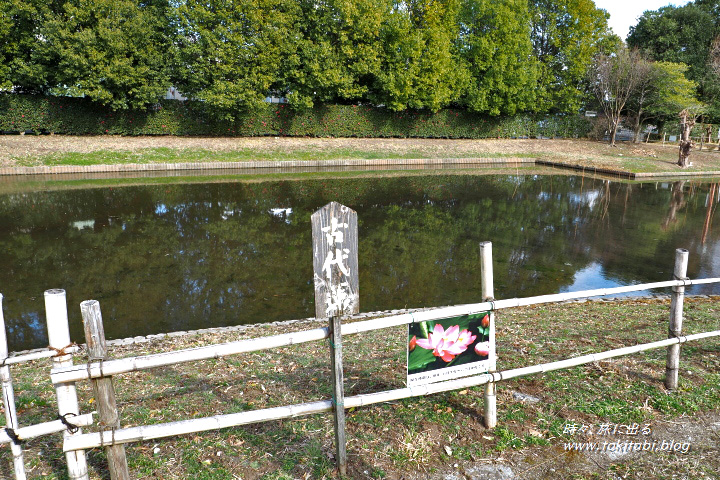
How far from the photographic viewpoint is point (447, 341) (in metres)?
3.56

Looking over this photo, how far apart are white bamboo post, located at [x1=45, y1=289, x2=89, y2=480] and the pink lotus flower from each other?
208cm

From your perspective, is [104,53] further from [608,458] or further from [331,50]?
[608,458]

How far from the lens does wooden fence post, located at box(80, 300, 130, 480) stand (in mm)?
2600

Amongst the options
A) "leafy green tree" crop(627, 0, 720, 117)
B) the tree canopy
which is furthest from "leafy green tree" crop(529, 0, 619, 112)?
"leafy green tree" crop(627, 0, 720, 117)

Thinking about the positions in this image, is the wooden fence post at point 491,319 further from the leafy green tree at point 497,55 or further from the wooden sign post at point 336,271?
the leafy green tree at point 497,55

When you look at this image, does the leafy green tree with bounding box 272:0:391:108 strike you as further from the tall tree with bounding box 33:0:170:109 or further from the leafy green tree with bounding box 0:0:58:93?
the leafy green tree with bounding box 0:0:58:93

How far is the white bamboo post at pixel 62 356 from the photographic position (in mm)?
2561

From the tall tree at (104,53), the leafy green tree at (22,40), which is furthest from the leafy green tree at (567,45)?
the leafy green tree at (22,40)

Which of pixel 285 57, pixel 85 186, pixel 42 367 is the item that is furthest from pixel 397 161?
pixel 42 367

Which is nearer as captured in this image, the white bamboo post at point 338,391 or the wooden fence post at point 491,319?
the white bamboo post at point 338,391

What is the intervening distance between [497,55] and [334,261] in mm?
33682

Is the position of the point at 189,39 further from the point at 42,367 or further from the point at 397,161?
the point at 42,367

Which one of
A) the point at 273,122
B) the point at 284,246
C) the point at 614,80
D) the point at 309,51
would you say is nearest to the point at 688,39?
the point at 614,80

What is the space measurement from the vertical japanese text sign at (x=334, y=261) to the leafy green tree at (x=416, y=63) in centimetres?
2792
